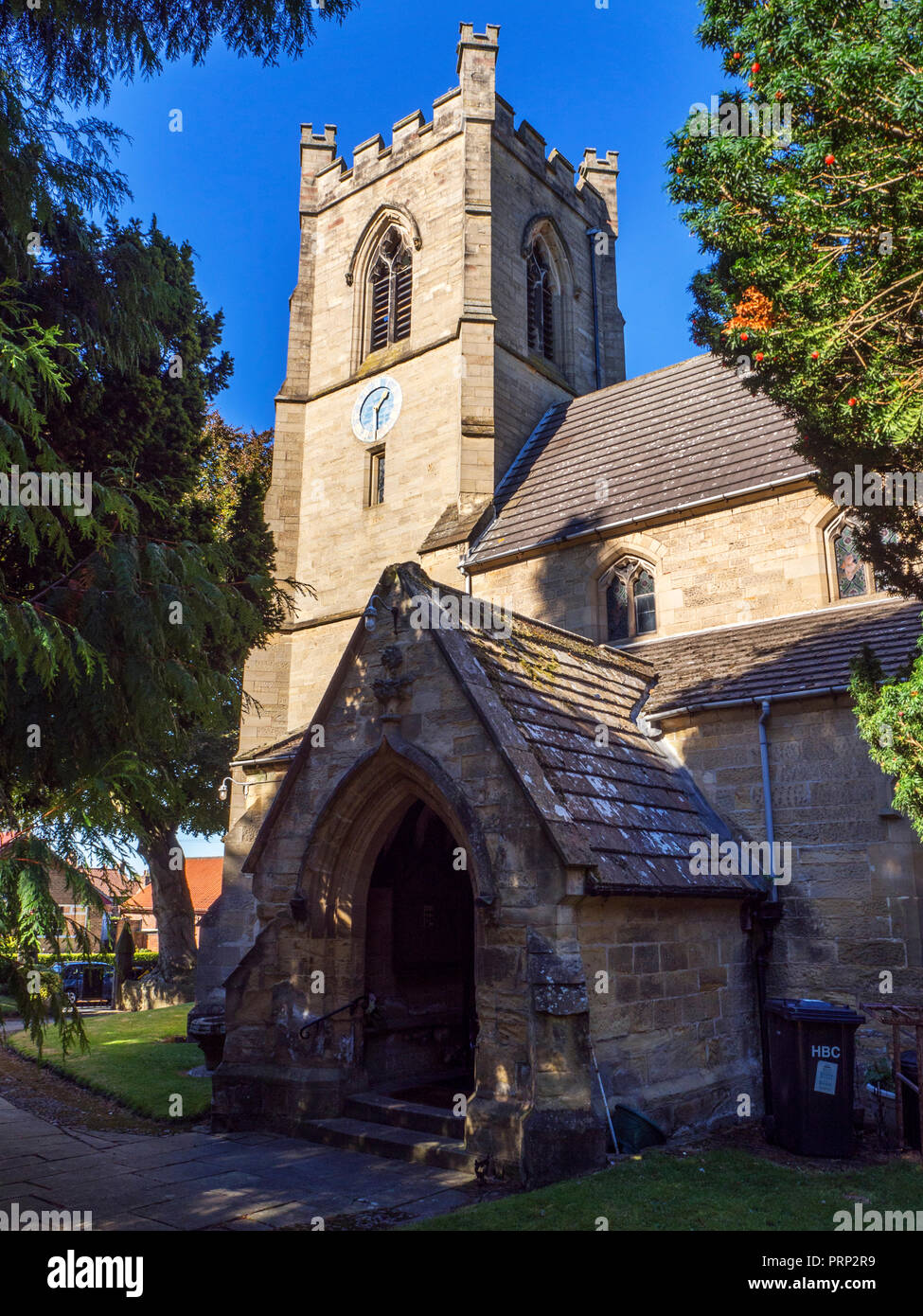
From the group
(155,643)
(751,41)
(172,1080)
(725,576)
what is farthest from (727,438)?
(172,1080)

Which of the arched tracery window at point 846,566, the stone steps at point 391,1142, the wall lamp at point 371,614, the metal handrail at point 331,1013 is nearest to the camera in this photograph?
the stone steps at point 391,1142

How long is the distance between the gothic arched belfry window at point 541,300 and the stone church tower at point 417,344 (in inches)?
2.0

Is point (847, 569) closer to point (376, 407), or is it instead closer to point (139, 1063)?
point (376, 407)

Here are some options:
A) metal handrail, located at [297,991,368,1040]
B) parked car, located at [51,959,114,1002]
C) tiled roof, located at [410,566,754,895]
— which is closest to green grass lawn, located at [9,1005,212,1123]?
metal handrail, located at [297,991,368,1040]

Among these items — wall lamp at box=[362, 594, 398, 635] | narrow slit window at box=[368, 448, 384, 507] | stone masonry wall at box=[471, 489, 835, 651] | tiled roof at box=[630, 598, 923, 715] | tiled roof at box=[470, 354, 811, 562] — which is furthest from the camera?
narrow slit window at box=[368, 448, 384, 507]

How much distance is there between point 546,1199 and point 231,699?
14.4ft

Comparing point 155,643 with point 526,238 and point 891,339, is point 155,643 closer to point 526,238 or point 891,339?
point 891,339

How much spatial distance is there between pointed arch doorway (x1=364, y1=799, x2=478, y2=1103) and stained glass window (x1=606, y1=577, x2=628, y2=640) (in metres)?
5.42

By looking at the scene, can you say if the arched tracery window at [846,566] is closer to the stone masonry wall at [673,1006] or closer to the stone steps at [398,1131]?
the stone masonry wall at [673,1006]

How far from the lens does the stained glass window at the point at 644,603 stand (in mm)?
14703

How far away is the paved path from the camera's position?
20.6ft

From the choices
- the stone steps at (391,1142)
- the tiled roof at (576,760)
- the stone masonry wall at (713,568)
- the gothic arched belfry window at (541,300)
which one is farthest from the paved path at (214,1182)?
the gothic arched belfry window at (541,300)

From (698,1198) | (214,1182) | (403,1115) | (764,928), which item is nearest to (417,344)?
(764,928)

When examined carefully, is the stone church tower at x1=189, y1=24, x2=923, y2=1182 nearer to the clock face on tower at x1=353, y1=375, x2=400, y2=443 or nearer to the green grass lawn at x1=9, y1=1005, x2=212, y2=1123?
the green grass lawn at x1=9, y1=1005, x2=212, y2=1123
